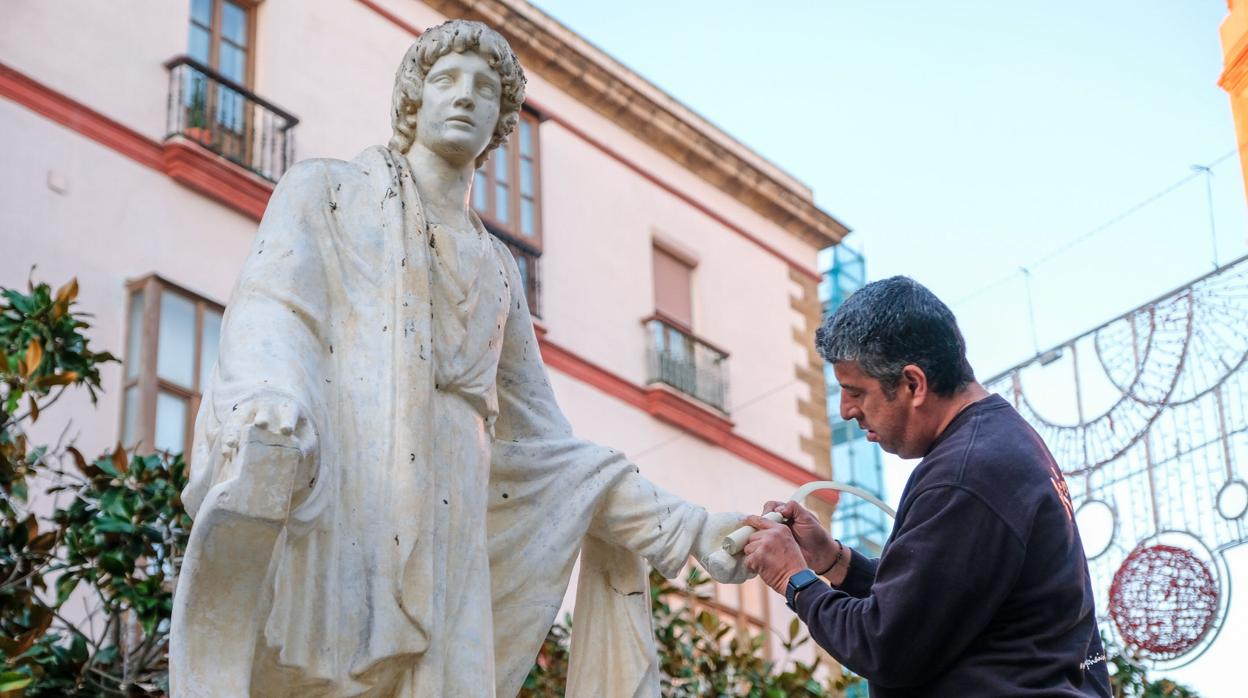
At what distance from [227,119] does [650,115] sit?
645 cm

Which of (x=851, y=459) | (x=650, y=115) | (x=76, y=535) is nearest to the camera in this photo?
(x=76, y=535)

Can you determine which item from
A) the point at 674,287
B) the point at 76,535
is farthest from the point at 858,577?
the point at 674,287

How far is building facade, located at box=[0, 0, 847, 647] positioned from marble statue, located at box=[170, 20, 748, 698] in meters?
9.82

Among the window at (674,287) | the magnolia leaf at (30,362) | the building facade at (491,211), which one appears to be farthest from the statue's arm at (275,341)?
the window at (674,287)

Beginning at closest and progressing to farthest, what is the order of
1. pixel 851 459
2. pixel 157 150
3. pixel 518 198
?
pixel 157 150
pixel 518 198
pixel 851 459

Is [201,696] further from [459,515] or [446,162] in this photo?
[446,162]

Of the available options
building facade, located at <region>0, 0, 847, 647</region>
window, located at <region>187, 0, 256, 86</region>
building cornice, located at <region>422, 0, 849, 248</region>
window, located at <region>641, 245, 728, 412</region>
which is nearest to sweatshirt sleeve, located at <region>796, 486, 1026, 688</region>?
building facade, located at <region>0, 0, 847, 647</region>

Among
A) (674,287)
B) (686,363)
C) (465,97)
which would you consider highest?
(674,287)

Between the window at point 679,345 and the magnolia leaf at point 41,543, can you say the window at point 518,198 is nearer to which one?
the window at point 679,345

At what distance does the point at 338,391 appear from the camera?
4.46 m

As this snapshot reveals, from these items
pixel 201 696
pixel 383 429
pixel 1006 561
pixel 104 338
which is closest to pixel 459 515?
pixel 383 429

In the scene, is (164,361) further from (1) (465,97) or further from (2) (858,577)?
(2) (858,577)

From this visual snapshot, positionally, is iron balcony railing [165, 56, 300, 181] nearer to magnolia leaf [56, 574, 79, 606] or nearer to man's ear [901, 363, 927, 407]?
magnolia leaf [56, 574, 79, 606]

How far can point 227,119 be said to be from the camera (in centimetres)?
1691
